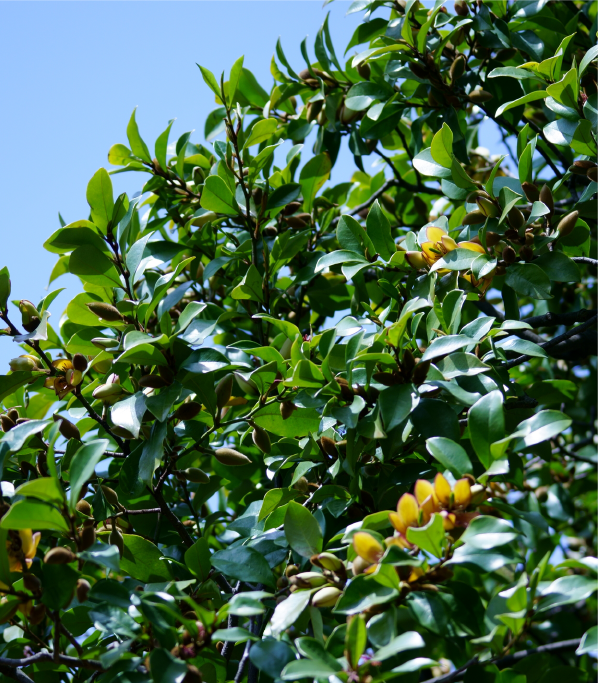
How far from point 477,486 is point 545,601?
0.18m

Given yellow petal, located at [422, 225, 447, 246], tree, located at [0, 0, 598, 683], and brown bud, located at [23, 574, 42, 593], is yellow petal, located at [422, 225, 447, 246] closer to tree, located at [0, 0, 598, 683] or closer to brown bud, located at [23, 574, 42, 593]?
tree, located at [0, 0, 598, 683]

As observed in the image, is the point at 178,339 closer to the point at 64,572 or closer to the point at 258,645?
the point at 64,572

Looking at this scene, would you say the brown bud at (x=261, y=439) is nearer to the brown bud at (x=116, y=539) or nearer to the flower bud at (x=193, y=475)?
the flower bud at (x=193, y=475)

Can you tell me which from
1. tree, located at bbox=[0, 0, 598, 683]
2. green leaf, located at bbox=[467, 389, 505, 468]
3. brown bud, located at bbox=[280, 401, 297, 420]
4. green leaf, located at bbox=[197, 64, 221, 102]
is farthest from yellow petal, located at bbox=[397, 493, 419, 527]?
green leaf, located at bbox=[197, 64, 221, 102]

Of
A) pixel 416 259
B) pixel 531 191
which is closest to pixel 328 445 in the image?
pixel 416 259

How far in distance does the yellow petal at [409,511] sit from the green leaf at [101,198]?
92 centimetres

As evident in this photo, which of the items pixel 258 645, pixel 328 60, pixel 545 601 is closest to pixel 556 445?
pixel 328 60

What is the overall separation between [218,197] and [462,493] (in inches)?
37.5

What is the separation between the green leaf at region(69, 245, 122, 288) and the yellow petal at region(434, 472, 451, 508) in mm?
812

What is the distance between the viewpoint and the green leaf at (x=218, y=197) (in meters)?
1.58

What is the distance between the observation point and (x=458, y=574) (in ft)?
3.75

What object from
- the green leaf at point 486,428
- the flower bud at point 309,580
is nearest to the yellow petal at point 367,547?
the flower bud at point 309,580

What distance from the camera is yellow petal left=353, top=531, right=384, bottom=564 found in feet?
3.21

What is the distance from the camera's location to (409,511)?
3.21ft
